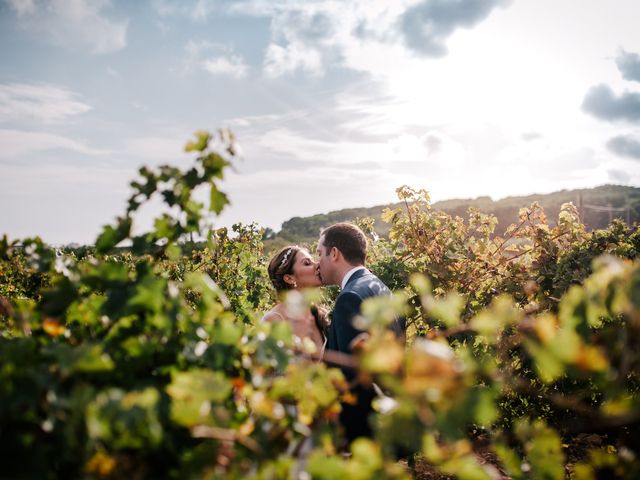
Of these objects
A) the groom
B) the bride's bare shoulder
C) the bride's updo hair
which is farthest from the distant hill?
the groom

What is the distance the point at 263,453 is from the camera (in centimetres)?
104

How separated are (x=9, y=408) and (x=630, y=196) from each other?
305ft

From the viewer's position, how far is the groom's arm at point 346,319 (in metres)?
3.26

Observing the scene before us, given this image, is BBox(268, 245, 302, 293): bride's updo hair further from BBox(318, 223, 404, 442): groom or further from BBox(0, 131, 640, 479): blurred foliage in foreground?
BBox(0, 131, 640, 479): blurred foliage in foreground

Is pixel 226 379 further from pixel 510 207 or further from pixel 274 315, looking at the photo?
pixel 510 207

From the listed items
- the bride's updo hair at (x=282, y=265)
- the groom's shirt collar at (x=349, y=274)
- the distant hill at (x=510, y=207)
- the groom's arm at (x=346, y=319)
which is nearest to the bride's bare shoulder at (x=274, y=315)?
the bride's updo hair at (x=282, y=265)

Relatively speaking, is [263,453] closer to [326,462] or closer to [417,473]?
[326,462]

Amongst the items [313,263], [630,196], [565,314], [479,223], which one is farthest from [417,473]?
[630,196]

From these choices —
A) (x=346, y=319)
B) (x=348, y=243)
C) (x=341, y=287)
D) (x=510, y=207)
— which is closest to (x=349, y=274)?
(x=341, y=287)

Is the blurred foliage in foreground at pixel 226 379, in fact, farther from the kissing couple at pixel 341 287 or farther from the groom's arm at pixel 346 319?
the groom's arm at pixel 346 319

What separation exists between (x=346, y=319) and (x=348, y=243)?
1.05 metres

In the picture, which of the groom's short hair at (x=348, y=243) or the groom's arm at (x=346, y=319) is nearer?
the groom's arm at (x=346, y=319)

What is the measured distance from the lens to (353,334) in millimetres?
3279

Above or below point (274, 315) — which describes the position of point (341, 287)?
above
